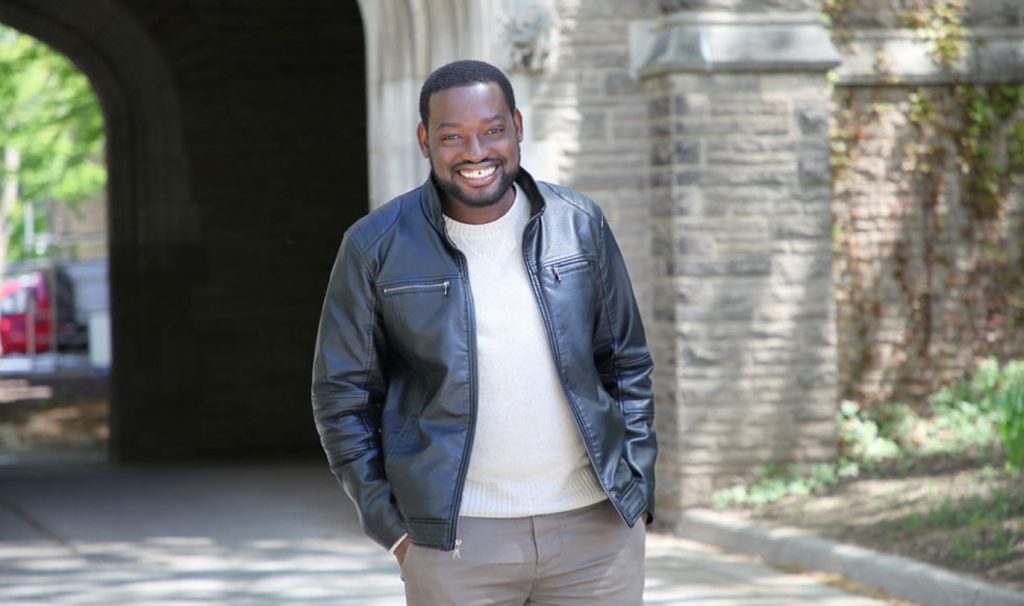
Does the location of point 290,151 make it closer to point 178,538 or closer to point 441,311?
point 178,538

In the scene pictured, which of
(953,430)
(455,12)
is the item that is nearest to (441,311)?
(455,12)

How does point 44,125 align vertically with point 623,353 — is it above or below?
above

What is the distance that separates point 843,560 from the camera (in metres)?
7.16

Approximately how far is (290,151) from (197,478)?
3.70 meters

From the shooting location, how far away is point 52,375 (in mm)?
24234

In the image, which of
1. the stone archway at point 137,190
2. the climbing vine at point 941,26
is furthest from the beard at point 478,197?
the stone archway at point 137,190

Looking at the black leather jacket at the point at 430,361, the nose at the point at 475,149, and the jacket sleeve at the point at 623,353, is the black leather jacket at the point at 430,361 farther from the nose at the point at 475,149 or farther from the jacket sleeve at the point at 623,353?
the nose at the point at 475,149

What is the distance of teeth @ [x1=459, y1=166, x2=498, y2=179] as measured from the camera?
3.08 meters

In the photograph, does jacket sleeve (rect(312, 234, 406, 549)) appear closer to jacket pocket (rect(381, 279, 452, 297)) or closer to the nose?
jacket pocket (rect(381, 279, 452, 297))

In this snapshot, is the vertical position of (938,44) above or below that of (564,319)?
above

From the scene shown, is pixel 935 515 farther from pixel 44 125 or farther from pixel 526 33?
pixel 44 125

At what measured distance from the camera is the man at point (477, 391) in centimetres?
300

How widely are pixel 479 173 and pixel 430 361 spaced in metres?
0.38

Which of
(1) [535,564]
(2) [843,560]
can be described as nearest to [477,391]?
(1) [535,564]
